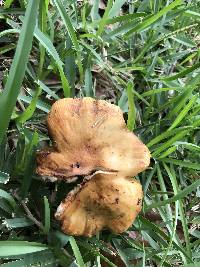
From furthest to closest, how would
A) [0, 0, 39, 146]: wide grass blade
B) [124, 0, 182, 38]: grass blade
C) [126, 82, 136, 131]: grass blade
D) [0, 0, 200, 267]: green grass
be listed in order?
[124, 0, 182, 38]: grass blade, [126, 82, 136, 131]: grass blade, [0, 0, 200, 267]: green grass, [0, 0, 39, 146]: wide grass blade

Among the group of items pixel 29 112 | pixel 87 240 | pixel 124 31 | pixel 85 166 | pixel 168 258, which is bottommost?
pixel 168 258

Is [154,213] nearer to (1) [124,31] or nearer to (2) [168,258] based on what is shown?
(2) [168,258]

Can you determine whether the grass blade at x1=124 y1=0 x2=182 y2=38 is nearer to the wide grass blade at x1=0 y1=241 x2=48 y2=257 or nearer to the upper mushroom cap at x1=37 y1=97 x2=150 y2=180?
the upper mushroom cap at x1=37 y1=97 x2=150 y2=180

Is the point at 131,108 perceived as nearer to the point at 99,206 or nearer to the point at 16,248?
the point at 99,206

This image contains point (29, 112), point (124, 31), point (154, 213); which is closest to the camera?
point (29, 112)

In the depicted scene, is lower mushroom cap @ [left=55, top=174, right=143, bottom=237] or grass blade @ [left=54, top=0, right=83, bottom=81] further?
grass blade @ [left=54, top=0, right=83, bottom=81]

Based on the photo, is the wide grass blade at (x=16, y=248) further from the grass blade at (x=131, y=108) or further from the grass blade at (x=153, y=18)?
the grass blade at (x=153, y=18)

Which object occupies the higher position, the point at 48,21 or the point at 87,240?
the point at 48,21

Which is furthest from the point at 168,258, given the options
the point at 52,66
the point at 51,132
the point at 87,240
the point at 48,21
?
the point at 48,21

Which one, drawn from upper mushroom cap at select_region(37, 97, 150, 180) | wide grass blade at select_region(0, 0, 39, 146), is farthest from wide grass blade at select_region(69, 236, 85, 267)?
wide grass blade at select_region(0, 0, 39, 146)
